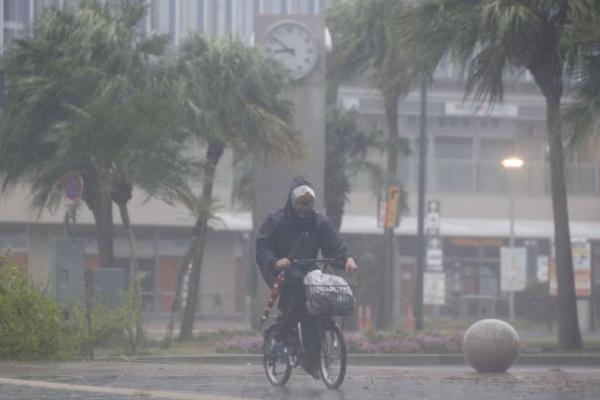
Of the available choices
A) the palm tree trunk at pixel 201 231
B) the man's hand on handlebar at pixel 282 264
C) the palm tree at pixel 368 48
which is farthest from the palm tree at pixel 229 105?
the man's hand on handlebar at pixel 282 264

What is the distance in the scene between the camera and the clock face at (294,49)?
87.3ft

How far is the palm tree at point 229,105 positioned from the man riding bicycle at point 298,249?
557 inches

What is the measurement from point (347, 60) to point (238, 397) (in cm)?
2428

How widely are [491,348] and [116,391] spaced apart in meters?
4.93

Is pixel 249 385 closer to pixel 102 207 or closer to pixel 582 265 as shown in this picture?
pixel 102 207

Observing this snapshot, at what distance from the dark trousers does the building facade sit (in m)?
30.8

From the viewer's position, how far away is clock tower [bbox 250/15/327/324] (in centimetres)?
2639

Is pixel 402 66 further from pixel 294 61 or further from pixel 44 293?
pixel 44 293

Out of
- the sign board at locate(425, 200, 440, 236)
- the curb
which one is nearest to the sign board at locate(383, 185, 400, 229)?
the sign board at locate(425, 200, 440, 236)

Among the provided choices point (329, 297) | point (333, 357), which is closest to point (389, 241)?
point (333, 357)

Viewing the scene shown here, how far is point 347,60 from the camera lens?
32.6 meters

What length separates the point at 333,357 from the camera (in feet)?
32.0

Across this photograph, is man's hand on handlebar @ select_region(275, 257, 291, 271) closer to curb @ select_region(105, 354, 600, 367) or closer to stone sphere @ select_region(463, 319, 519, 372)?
stone sphere @ select_region(463, 319, 519, 372)

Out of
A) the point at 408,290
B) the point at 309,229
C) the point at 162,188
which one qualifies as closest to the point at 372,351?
the point at 162,188
